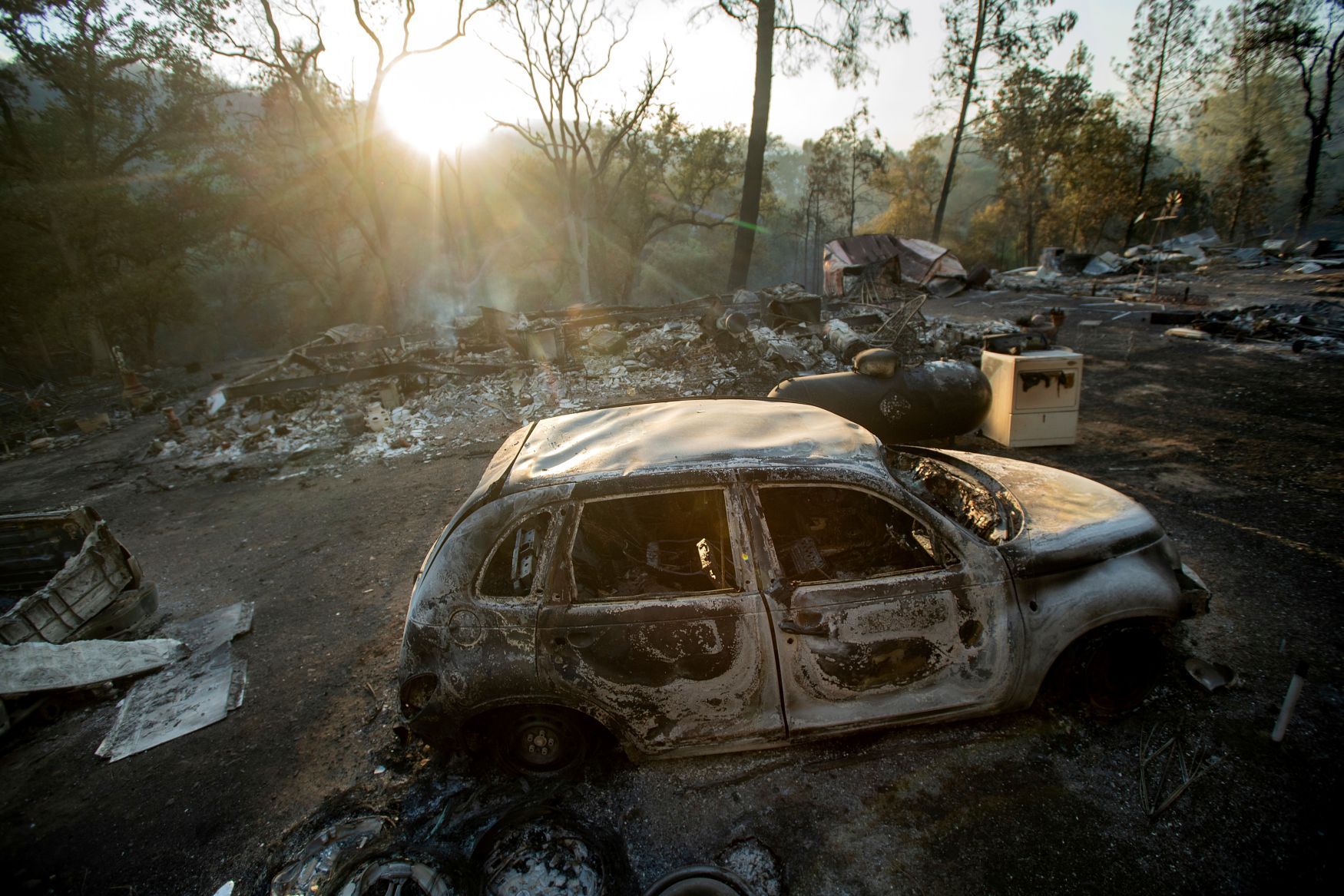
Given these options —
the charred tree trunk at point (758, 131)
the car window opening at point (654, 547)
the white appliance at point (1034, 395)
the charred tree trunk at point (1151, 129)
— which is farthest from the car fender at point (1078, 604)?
the charred tree trunk at point (1151, 129)

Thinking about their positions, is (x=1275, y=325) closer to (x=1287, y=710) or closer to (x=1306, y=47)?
(x=1287, y=710)

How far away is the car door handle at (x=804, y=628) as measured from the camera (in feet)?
7.88

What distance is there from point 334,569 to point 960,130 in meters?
30.2

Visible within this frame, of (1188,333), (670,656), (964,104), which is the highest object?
(964,104)

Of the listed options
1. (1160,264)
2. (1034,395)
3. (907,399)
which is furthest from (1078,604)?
(1160,264)

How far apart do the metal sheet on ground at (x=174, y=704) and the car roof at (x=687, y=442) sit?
2.84 meters

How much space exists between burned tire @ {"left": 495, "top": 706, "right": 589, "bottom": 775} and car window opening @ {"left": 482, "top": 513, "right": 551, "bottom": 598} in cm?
60

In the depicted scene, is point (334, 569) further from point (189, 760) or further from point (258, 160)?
point (258, 160)

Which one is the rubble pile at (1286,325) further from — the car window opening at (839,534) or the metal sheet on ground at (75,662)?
the metal sheet on ground at (75,662)

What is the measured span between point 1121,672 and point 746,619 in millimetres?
2099

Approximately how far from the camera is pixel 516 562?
266 cm

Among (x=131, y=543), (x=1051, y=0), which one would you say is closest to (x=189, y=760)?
(x=131, y=543)

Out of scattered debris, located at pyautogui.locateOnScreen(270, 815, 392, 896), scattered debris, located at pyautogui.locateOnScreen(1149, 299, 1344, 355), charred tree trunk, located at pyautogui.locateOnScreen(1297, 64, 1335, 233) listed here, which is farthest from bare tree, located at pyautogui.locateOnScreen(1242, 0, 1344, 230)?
scattered debris, located at pyautogui.locateOnScreen(270, 815, 392, 896)

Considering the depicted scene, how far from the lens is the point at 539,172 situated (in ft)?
94.7
